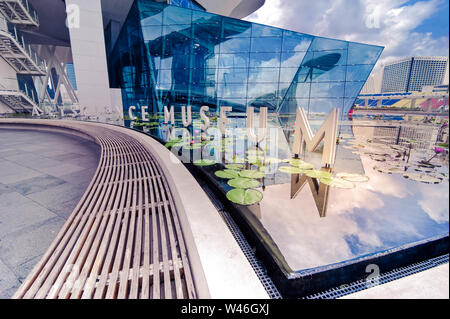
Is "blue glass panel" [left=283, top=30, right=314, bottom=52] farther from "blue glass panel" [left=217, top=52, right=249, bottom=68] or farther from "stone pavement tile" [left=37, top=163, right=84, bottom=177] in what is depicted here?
"stone pavement tile" [left=37, top=163, right=84, bottom=177]

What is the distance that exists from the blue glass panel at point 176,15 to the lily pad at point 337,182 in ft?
48.0

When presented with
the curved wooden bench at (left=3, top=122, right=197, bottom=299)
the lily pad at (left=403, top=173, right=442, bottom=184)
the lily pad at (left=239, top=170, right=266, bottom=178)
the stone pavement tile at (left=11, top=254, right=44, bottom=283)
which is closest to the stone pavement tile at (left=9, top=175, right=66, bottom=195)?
the curved wooden bench at (left=3, top=122, right=197, bottom=299)

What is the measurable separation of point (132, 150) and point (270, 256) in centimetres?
382

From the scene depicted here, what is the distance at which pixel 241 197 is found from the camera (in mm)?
2635

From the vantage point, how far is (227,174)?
3.38 meters

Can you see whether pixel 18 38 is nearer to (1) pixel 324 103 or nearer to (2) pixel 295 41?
(2) pixel 295 41

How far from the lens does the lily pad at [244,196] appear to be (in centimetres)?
254

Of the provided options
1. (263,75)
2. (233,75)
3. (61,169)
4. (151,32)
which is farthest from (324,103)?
(61,169)

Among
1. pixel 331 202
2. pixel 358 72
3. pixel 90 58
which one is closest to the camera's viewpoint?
pixel 331 202

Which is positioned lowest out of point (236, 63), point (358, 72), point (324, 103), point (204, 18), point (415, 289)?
point (415, 289)

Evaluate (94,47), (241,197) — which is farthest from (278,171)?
(94,47)

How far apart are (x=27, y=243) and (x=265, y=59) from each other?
596 inches

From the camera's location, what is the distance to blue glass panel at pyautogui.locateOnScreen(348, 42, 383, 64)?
1321 cm

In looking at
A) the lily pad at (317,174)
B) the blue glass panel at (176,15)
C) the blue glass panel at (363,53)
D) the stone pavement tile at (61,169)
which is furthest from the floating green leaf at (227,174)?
the blue glass panel at (363,53)
